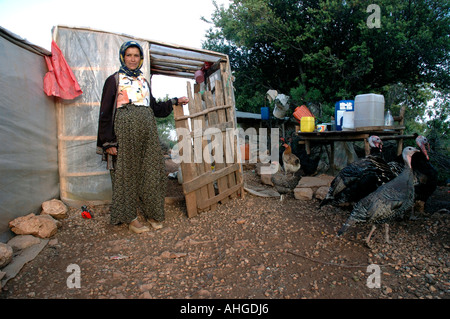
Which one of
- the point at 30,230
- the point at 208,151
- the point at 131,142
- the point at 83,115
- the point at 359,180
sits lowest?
the point at 30,230

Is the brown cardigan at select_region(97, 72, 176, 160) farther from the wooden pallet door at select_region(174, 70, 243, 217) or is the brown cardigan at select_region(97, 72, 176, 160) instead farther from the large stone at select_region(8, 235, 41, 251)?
the large stone at select_region(8, 235, 41, 251)

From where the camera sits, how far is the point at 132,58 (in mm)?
2910

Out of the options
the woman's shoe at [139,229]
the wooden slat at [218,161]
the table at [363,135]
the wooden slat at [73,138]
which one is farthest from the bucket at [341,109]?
the wooden slat at [73,138]

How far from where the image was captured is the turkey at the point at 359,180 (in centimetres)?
353

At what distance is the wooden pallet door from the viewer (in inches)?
141

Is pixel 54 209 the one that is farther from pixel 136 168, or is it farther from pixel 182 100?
pixel 182 100

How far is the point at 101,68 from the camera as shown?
395cm

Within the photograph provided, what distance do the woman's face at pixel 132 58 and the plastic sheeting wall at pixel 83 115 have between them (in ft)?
4.11

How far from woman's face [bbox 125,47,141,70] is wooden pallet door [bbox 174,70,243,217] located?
76cm

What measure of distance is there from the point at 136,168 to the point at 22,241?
4.43 ft

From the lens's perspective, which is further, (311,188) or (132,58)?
(311,188)

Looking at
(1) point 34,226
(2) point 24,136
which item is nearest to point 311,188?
(1) point 34,226

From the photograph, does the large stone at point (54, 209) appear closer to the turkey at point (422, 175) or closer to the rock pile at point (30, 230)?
the rock pile at point (30, 230)

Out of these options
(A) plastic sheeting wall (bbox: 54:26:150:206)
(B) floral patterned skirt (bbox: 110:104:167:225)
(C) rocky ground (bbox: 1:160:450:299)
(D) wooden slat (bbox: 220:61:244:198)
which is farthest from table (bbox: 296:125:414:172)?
(A) plastic sheeting wall (bbox: 54:26:150:206)
